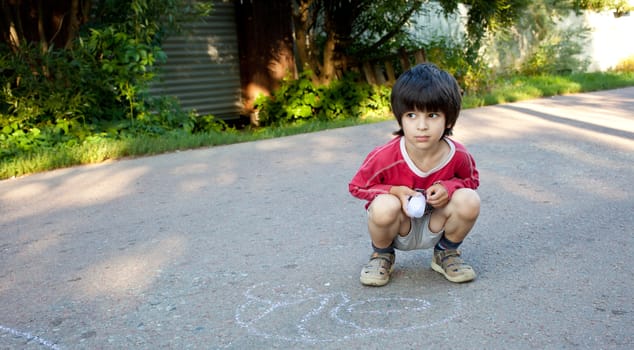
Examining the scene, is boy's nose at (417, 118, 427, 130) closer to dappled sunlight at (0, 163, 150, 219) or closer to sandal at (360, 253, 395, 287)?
sandal at (360, 253, 395, 287)

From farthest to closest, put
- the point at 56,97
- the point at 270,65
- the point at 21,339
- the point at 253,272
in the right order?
the point at 270,65 → the point at 56,97 → the point at 253,272 → the point at 21,339

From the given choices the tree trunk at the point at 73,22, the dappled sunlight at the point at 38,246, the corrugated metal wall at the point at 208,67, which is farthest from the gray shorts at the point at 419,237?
the corrugated metal wall at the point at 208,67

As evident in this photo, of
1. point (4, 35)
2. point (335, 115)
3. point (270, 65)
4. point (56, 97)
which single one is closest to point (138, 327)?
point (56, 97)

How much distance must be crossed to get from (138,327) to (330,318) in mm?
777

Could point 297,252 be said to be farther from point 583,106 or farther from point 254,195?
point 583,106

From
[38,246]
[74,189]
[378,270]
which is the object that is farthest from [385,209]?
[74,189]

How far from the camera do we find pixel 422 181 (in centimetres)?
317

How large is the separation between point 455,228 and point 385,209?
0.35 meters

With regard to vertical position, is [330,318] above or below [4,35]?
below

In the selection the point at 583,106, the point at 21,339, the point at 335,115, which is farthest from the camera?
the point at 335,115

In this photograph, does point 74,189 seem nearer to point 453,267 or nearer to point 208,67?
point 453,267

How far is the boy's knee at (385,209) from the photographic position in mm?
3066

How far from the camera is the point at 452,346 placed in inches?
101

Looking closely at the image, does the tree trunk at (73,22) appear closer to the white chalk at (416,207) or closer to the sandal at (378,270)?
the sandal at (378,270)
